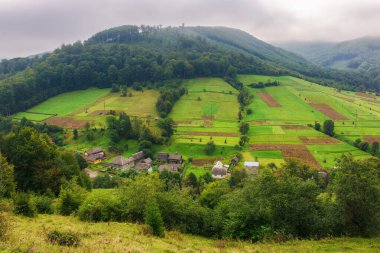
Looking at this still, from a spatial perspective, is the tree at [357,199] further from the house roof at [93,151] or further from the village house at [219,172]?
the house roof at [93,151]

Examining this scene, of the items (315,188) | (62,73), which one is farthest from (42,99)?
(315,188)

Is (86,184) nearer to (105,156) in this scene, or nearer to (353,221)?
(105,156)

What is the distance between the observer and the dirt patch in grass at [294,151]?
7244 cm

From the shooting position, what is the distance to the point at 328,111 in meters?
114

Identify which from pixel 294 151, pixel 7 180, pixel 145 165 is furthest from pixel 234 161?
pixel 7 180

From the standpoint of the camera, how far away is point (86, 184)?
1912 inches

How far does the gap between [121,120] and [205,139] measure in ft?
88.1

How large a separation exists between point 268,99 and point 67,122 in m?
84.3

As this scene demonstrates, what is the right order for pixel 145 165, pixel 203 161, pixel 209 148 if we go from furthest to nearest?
1. pixel 209 148
2. pixel 203 161
3. pixel 145 165

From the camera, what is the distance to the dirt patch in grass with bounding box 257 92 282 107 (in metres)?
123

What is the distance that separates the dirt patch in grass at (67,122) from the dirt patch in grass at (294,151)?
2311 inches

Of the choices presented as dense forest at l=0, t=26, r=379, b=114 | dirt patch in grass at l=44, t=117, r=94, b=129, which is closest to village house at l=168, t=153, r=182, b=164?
dirt patch in grass at l=44, t=117, r=94, b=129

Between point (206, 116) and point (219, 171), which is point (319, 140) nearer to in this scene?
point (219, 171)

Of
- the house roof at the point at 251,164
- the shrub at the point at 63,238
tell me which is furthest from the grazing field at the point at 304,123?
the shrub at the point at 63,238
